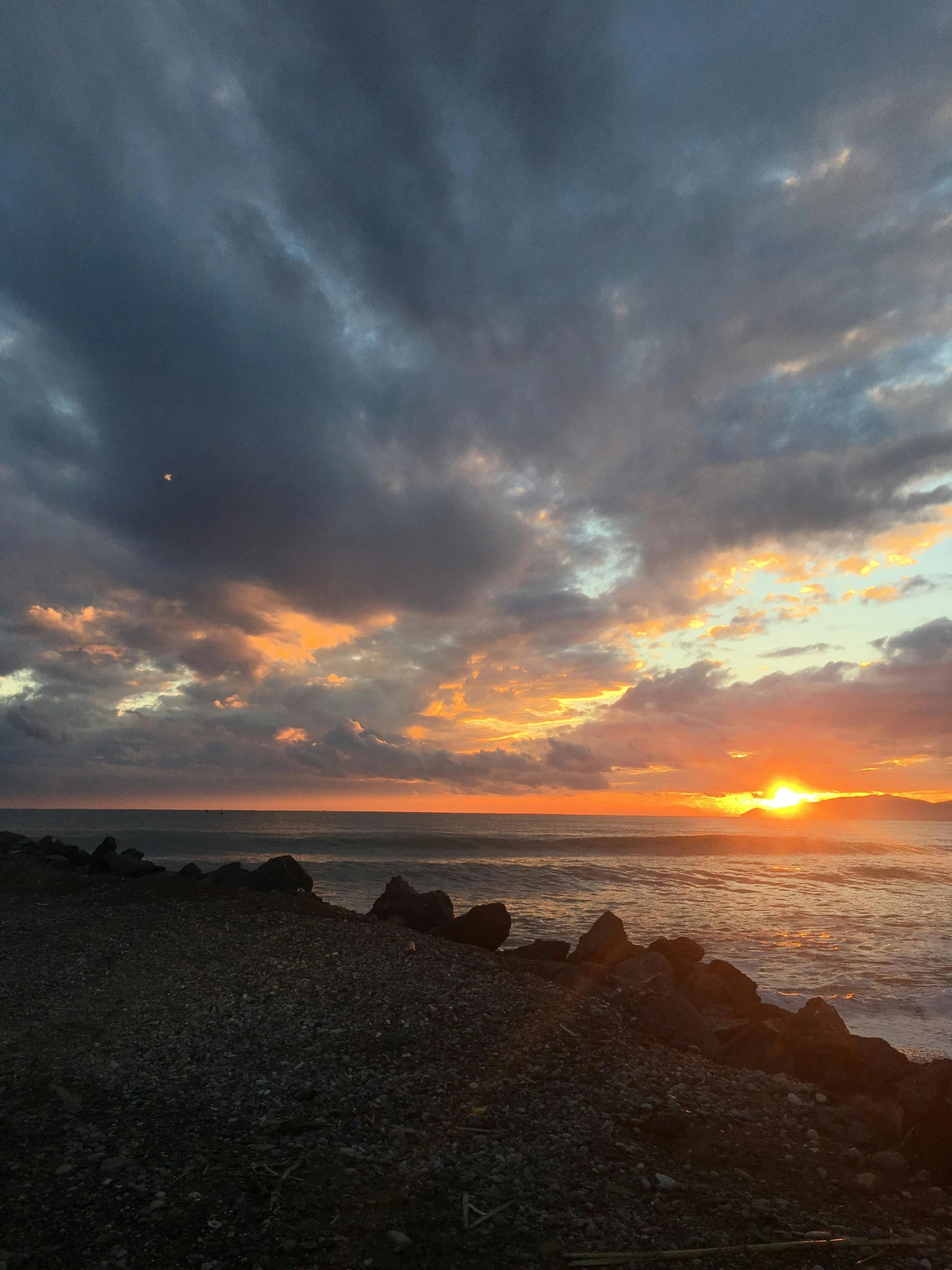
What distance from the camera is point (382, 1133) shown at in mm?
6602

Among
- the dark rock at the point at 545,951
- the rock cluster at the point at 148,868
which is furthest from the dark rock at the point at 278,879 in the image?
the dark rock at the point at 545,951

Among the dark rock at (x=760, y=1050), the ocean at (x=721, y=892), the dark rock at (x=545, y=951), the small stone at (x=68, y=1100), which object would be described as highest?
the dark rock at (x=545, y=951)

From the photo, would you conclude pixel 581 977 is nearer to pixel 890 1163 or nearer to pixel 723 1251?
pixel 890 1163

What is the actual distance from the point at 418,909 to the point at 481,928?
1888mm

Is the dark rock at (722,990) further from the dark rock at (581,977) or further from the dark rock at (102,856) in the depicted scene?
the dark rock at (102,856)

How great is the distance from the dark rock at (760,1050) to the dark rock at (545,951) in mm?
4406

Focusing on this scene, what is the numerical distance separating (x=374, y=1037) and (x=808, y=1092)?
505 cm

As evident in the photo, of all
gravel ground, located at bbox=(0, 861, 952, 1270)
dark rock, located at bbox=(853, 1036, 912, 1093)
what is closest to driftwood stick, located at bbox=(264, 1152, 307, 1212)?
gravel ground, located at bbox=(0, 861, 952, 1270)

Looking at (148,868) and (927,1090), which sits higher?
(148,868)

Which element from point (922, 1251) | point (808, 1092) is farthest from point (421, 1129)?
point (808, 1092)

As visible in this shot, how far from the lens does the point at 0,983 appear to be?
37.7ft

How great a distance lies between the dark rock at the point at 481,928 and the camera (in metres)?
15.3

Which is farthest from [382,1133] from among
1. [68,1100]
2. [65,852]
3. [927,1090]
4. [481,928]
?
[65,852]

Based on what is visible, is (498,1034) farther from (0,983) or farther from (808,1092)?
(0,983)
